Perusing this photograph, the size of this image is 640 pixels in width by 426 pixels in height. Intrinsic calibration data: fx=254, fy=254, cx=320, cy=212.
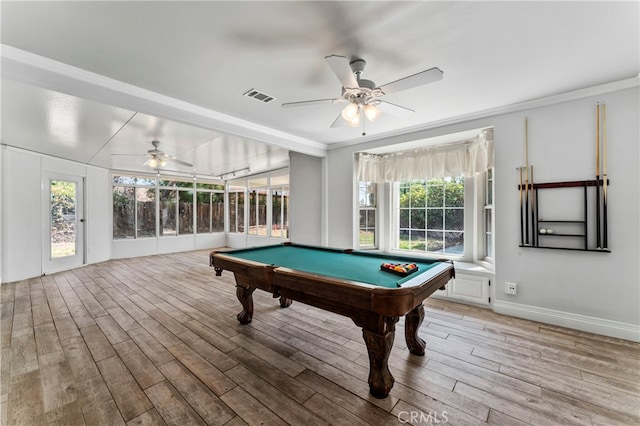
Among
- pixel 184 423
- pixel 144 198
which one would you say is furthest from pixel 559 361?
pixel 144 198

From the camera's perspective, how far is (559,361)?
2131mm

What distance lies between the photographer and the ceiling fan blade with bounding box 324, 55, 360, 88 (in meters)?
1.66

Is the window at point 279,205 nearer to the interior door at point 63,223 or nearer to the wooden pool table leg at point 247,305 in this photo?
the wooden pool table leg at point 247,305

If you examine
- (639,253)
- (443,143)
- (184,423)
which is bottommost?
(184,423)

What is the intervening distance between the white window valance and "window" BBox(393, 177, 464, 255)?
0.34m

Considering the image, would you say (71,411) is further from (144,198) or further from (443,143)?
(144,198)

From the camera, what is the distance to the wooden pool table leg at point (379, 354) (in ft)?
5.67

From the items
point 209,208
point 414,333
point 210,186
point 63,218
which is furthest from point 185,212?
point 414,333

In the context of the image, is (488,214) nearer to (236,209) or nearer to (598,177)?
(598,177)

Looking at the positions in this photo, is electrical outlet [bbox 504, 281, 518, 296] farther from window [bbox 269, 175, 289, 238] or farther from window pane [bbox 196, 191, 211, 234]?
window pane [bbox 196, 191, 211, 234]

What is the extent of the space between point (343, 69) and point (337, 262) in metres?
1.67

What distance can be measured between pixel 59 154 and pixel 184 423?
610cm

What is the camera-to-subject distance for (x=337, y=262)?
252 centimetres

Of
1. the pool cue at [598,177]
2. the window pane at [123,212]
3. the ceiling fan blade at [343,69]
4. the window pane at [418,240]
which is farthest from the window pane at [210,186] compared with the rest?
the pool cue at [598,177]
